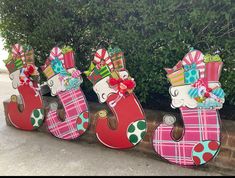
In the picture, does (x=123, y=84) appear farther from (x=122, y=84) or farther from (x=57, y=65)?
(x=57, y=65)

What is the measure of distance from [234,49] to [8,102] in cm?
268

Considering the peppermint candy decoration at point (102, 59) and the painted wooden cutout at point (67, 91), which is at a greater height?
the peppermint candy decoration at point (102, 59)

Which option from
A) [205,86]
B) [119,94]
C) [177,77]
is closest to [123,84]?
[119,94]

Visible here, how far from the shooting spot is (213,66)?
2244mm

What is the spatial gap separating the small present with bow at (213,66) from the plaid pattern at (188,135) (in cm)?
29

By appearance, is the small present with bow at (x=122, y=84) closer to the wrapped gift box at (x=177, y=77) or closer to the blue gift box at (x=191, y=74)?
the wrapped gift box at (x=177, y=77)

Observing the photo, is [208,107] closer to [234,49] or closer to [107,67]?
[234,49]

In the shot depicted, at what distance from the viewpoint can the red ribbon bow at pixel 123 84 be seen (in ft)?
8.44

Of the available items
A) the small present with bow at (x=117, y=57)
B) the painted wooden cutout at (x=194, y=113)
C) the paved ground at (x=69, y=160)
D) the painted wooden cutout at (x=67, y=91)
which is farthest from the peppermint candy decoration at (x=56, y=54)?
the painted wooden cutout at (x=194, y=113)

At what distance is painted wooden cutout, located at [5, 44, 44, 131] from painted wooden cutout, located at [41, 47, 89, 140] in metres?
0.24

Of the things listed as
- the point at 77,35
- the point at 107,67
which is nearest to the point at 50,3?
→ the point at 77,35

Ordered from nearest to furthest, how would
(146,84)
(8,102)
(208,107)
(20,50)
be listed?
1. (208,107)
2. (146,84)
3. (20,50)
4. (8,102)

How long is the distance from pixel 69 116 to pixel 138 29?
1171 millimetres

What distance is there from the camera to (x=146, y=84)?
9.21ft
